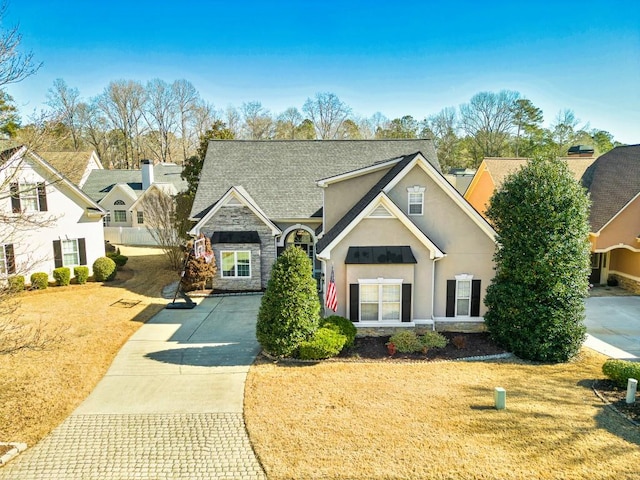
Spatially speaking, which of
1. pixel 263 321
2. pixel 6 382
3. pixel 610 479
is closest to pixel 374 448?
pixel 610 479

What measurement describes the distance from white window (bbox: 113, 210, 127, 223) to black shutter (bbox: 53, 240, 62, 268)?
60.8 ft

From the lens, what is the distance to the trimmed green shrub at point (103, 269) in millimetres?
23344

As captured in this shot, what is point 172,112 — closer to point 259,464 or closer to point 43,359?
point 43,359

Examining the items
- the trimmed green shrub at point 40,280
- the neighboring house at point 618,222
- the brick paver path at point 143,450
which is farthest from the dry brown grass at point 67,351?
the neighboring house at point 618,222

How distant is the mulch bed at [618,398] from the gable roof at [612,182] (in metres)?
12.5

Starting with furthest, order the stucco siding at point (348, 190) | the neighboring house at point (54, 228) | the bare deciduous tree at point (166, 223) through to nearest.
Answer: the bare deciduous tree at point (166, 223) → the neighboring house at point (54, 228) → the stucco siding at point (348, 190)

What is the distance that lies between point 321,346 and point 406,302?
3944 mm

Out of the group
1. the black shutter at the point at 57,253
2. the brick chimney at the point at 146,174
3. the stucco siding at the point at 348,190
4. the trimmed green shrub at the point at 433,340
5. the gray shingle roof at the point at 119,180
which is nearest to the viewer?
the trimmed green shrub at the point at 433,340

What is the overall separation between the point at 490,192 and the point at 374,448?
23.7 m

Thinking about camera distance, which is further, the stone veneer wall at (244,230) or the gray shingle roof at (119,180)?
the gray shingle roof at (119,180)

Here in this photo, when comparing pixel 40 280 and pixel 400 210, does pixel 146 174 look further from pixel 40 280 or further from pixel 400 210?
Result: pixel 400 210

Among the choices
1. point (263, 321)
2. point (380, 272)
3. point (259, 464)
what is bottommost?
point (259, 464)

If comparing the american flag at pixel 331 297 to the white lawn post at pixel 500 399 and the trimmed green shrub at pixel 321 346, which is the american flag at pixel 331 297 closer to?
the trimmed green shrub at pixel 321 346

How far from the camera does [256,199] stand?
23.4 m
